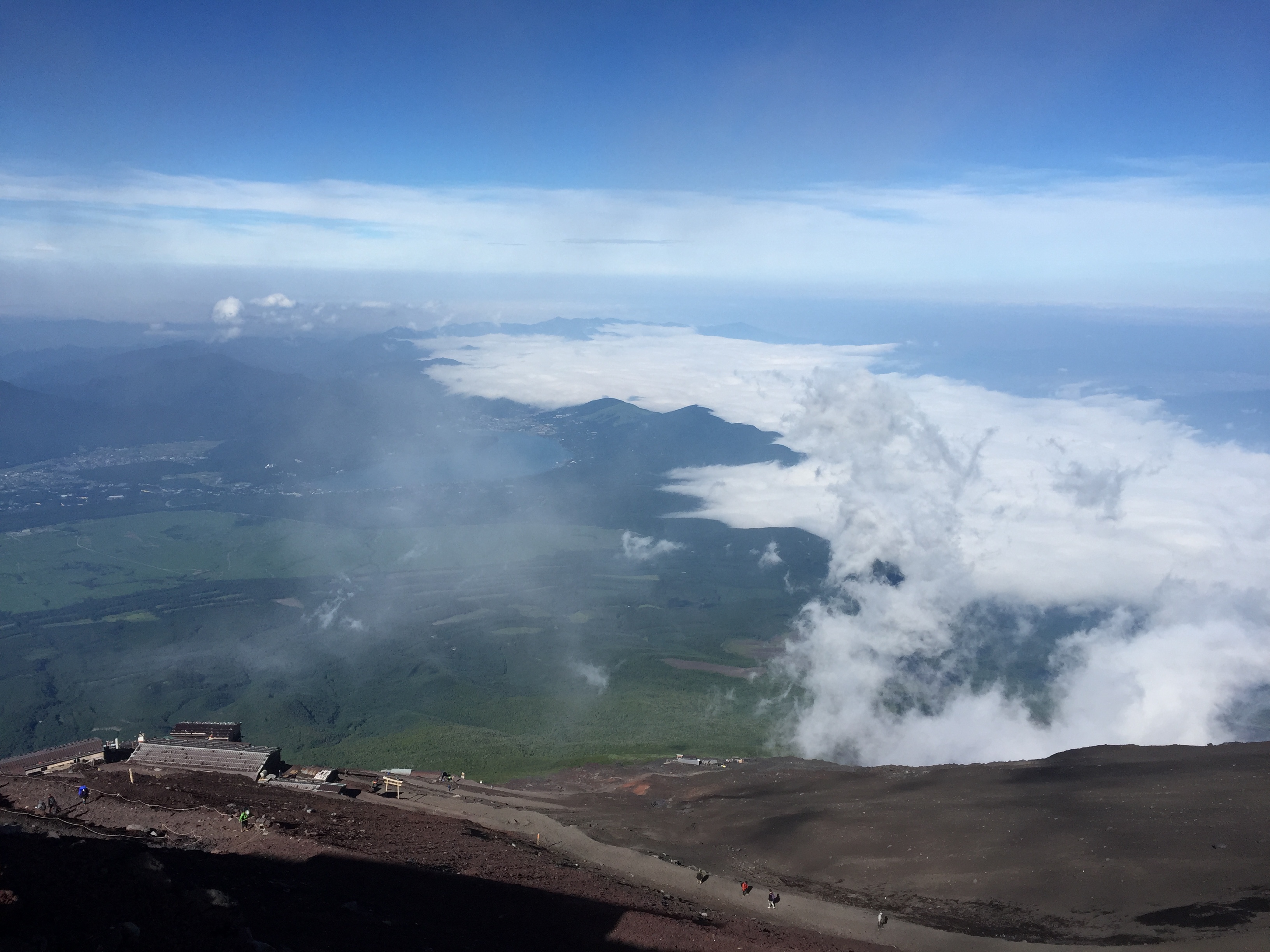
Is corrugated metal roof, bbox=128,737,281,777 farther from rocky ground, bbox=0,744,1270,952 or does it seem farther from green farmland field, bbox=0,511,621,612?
green farmland field, bbox=0,511,621,612

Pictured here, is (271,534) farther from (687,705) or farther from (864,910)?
(864,910)

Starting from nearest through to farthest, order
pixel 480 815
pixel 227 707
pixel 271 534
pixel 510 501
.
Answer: pixel 480 815 < pixel 227 707 < pixel 271 534 < pixel 510 501

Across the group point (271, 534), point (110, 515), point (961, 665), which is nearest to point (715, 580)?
point (961, 665)

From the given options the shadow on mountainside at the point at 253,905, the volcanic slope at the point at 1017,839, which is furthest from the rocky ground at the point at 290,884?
the volcanic slope at the point at 1017,839

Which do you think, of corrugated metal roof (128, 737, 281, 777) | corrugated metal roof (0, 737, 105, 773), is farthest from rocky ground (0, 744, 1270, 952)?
corrugated metal roof (0, 737, 105, 773)

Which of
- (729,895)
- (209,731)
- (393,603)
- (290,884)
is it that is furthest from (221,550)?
(729,895)

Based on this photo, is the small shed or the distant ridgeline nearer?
the small shed
